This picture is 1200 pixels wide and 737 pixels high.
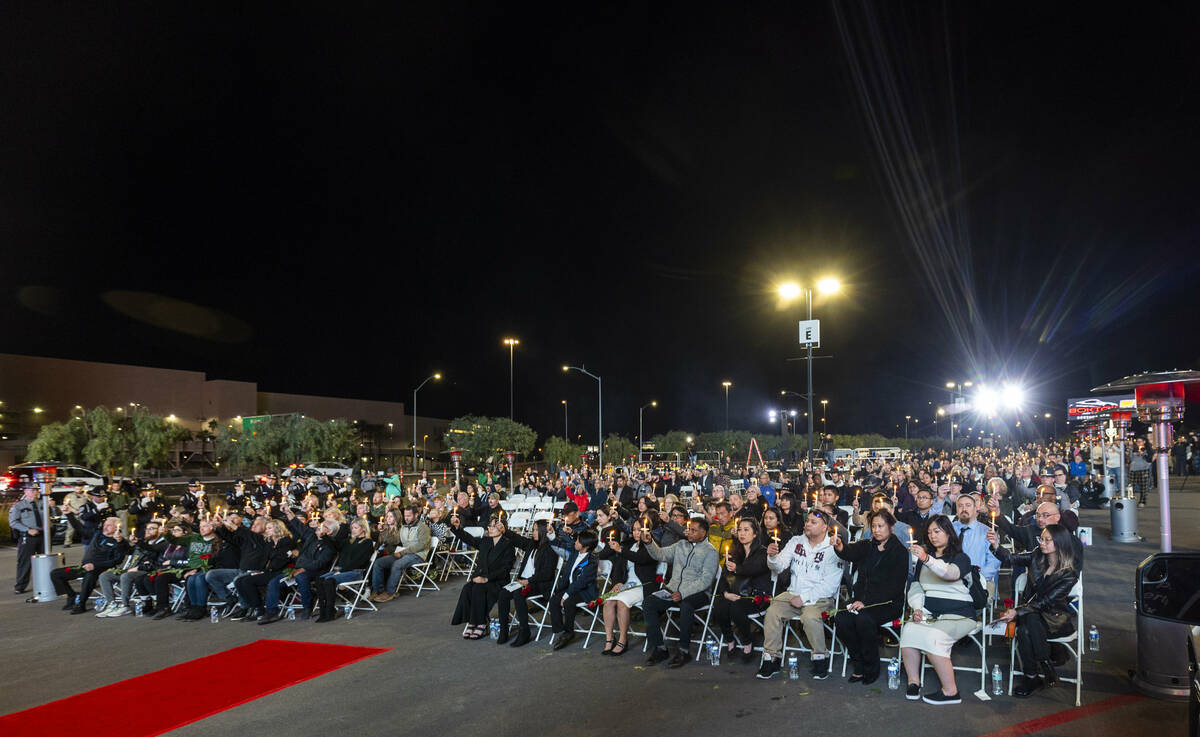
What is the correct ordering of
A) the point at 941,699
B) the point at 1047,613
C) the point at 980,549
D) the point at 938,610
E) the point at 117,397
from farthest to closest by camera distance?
the point at 117,397 → the point at 980,549 → the point at 938,610 → the point at 1047,613 → the point at 941,699

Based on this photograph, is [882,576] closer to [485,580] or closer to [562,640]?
[562,640]

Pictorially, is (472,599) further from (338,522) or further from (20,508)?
(20,508)

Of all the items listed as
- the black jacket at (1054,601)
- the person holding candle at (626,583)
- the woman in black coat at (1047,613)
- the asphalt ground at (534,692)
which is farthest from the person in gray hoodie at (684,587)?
the black jacket at (1054,601)

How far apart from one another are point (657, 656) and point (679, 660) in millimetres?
231

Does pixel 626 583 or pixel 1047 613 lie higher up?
pixel 1047 613

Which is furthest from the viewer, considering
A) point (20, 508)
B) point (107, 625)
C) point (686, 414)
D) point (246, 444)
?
point (686, 414)

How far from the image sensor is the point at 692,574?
7.41 m

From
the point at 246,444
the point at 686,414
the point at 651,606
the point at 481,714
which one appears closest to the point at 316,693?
the point at 481,714

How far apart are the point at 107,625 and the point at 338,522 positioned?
10.5 feet

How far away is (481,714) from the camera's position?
5.72m

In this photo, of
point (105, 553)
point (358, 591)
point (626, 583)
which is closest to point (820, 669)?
point (626, 583)

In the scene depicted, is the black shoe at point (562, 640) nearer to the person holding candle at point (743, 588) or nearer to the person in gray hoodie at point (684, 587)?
the person in gray hoodie at point (684, 587)

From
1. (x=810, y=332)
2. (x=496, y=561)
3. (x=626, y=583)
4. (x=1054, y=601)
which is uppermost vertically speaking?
(x=810, y=332)

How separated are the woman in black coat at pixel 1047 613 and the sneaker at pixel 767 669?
1.87m
